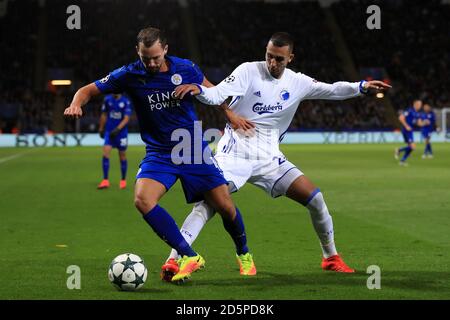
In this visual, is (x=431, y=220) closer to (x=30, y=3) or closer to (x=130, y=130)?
(x=130, y=130)

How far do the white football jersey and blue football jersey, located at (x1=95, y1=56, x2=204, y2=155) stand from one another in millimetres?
647

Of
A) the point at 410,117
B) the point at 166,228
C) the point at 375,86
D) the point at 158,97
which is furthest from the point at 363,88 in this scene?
the point at 410,117

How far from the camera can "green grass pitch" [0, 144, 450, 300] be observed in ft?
20.0

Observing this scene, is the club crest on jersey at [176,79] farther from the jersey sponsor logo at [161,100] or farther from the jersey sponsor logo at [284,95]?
the jersey sponsor logo at [284,95]

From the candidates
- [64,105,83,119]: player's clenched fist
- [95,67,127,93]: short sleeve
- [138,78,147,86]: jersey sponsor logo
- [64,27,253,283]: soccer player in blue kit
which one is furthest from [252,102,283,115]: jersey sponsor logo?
[64,105,83,119]: player's clenched fist

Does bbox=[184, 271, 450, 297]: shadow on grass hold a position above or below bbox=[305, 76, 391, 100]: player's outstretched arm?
below

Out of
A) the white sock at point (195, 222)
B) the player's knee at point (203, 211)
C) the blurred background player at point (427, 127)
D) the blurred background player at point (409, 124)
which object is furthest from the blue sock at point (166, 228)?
the blurred background player at point (427, 127)

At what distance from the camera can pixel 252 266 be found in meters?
6.83

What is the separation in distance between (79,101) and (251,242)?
316 centimetres

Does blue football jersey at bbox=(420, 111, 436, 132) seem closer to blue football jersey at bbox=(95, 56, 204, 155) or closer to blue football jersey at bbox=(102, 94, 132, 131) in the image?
blue football jersey at bbox=(102, 94, 132, 131)

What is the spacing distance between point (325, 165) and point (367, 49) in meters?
30.8

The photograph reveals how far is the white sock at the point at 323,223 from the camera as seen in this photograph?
7.03 meters

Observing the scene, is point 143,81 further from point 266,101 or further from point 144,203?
point 266,101

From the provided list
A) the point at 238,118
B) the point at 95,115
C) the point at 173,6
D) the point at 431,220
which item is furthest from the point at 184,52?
the point at 238,118
